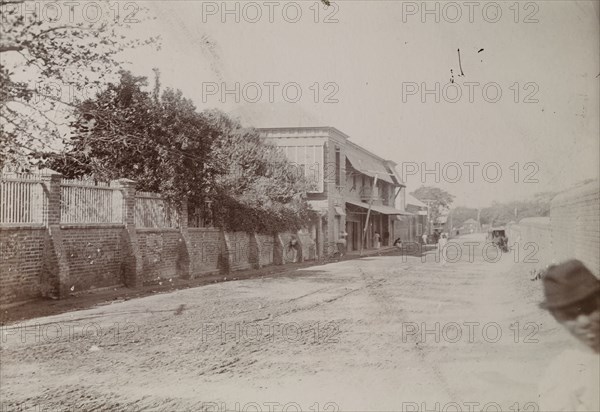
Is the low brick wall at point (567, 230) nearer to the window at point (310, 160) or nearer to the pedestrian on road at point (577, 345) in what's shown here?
the pedestrian on road at point (577, 345)

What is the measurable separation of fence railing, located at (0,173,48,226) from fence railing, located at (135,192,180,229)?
1.25 m

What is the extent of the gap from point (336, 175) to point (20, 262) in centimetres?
441

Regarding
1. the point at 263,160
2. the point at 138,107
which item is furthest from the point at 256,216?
the point at 138,107

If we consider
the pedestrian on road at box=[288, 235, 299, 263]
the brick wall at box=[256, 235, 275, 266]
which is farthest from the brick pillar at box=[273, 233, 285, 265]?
the pedestrian on road at box=[288, 235, 299, 263]

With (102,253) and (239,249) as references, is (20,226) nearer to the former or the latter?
(102,253)

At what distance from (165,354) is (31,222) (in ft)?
11.7

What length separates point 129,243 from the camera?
7551 millimetres

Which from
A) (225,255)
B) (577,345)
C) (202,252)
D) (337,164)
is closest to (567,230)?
(577,345)

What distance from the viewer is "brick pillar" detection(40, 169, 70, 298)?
23.1 ft

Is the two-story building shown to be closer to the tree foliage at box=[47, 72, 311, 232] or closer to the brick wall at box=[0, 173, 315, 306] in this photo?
the tree foliage at box=[47, 72, 311, 232]

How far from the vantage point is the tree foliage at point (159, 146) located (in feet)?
17.5

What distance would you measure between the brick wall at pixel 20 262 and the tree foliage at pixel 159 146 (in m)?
1.00

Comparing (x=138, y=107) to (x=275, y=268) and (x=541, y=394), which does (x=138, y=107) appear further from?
(x=541, y=394)

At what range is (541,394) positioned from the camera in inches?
170
